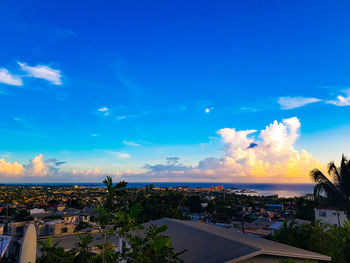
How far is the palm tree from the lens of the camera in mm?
21969

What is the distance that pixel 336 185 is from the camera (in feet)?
74.8

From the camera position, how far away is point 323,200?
916 inches

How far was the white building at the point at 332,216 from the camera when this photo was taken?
35.9 meters

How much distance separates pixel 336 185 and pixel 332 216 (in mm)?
19194

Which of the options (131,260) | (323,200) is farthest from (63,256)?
(323,200)

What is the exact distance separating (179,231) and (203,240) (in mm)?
3181

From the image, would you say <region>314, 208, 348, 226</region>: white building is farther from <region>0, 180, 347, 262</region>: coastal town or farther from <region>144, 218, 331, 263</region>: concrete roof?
<region>144, 218, 331, 263</region>: concrete roof

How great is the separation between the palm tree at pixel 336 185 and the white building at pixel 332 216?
1576 cm

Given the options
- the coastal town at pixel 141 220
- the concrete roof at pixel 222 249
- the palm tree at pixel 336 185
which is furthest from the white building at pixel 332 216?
the concrete roof at pixel 222 249

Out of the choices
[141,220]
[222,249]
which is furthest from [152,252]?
[222,249]

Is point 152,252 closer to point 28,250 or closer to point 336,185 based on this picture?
point 28,250

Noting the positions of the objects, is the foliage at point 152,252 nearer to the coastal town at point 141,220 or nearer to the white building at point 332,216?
the coastal town at point 141,220

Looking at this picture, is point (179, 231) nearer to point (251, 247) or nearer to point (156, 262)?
point (251, 247)

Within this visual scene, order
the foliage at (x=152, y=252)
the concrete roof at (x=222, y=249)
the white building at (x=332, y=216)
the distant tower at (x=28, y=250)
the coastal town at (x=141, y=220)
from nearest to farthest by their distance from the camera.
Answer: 1. the foliage at (x=152, y=252)
2. the concrete roof at (x=222, y=249)
3. the distant tower at (x=28, y=250)
4. the coastal town at (x=141, y=220)
5. the white building at (x=332, y=216)
